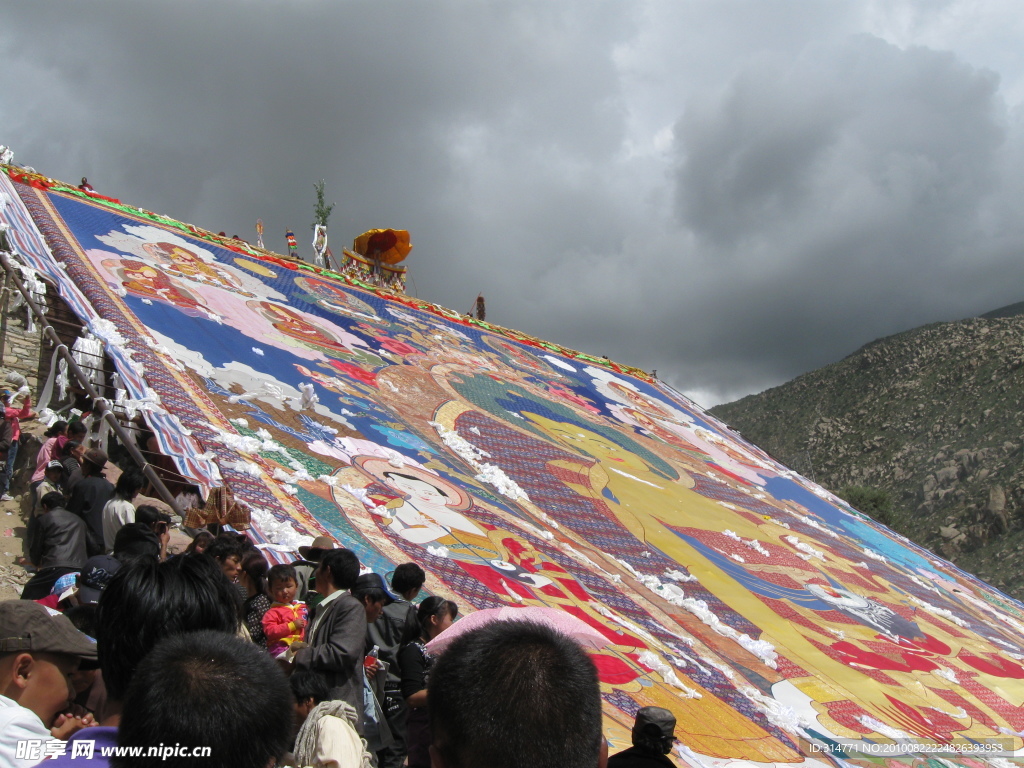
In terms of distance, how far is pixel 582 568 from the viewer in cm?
565

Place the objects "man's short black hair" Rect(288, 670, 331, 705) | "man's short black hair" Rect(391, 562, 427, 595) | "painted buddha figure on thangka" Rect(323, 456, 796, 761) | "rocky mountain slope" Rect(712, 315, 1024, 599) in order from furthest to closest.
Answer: "rocky mountain slope" Rect(712, 315, 1024, 599), "painted buddha figure on thangka" Rect(323, 456, 796, 761), "man's short black hair" Rect(391, 562, 427, 595), "man's short black hair" Rect(288, 670, 331, 705)

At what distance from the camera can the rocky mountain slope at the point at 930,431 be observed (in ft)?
69.7

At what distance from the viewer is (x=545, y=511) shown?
21.5 feet

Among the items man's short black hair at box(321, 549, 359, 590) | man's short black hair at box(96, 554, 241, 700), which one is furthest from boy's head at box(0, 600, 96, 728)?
man's short black hair at box(321, 549, 359, 590)

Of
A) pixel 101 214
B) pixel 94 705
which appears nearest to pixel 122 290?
pixel 101 214

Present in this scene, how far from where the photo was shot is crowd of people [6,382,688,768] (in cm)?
107

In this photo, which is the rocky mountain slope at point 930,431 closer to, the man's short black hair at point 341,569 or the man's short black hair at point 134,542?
the man's short black hair at point 341,569

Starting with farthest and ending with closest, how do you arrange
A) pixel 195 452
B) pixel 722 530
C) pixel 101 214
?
pixel 101 214
pixel 722 530
pixel 195 452

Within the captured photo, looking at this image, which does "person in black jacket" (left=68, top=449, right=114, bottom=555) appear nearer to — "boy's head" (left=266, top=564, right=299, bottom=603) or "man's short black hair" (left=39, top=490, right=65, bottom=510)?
"man's short black hair" (left=39, top=490, right=65, bottom=510)

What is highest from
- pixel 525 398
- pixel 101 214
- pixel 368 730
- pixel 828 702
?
pixel 101 214

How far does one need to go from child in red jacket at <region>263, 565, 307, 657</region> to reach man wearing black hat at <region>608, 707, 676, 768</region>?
1.28 meters

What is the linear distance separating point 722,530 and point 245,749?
7450 millimetres

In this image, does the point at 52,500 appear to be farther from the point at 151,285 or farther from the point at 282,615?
the point at 151,285

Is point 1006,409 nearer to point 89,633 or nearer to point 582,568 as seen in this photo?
point 582,568
